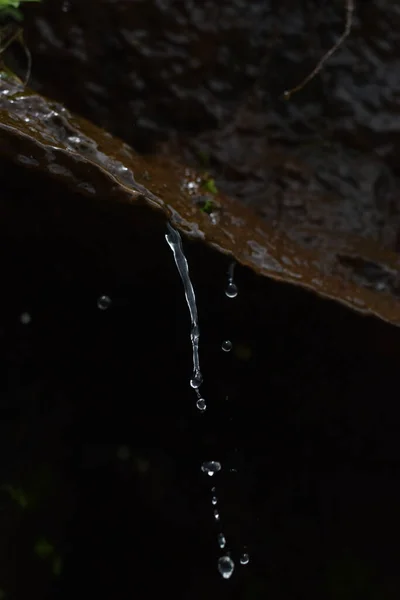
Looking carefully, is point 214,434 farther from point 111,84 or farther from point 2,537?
point 111,84

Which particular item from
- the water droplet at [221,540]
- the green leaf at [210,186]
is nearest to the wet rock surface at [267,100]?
the green leaf at [210,186]

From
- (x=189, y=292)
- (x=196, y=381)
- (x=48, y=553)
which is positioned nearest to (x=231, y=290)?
(x=189, y=292)

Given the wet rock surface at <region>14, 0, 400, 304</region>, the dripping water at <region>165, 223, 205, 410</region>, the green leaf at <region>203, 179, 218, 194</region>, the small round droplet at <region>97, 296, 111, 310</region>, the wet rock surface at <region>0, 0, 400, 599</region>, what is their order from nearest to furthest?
the dripping water at <region>165, 223, 205, 410</region> → the wet rock surface at <region>0, 0, 400, 599</region> → the small round droplet at <region>97, 296, 111, 310</region> → the green leaf at <region>203, 179, 218, 194</region> → the wet rock surface at <region>14, 0, 400, 304</region>

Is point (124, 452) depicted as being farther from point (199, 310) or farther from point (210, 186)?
point (210, 186)

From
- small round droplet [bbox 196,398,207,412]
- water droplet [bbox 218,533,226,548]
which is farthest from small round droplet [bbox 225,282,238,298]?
water droplet [bbox 218,533,226,548]

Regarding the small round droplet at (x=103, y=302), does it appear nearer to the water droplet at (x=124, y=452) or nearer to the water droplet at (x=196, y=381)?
the water droplet at (x=196, y=381)

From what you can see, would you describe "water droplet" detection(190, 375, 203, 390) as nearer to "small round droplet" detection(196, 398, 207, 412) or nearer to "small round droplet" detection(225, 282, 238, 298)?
"small round droplet" detection(196, 398, 207, 412)
